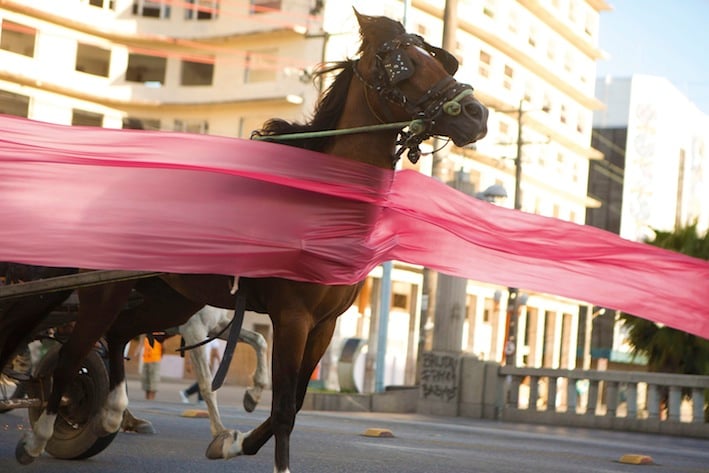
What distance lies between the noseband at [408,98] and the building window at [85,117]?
166ft

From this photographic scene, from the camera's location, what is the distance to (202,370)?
13.0m

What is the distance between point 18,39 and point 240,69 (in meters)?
9.88

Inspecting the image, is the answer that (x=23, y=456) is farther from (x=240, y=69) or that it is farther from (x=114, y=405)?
(x=240, y=69)

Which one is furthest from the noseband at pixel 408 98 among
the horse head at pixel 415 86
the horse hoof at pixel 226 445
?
the horse hoof at pixel 226 445

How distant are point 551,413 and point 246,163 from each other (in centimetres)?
1770

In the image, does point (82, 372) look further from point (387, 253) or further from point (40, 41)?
point (40, 41)

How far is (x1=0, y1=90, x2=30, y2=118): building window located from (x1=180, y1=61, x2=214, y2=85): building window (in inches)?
312

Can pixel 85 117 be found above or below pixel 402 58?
above

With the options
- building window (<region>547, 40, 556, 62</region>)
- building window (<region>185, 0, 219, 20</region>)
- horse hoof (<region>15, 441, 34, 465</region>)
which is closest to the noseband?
horse hoof (<region>15, 441, 34, 465</region>)

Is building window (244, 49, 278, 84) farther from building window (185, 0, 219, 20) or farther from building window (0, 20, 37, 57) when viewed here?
building window (0, 20, 37, 57)

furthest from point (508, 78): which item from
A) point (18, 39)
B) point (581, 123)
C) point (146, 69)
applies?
point (18, 39)

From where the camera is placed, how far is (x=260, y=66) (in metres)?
56.2

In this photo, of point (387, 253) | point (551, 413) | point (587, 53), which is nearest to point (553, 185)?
point (587, 53)

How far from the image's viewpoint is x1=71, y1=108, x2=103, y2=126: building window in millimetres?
56656
